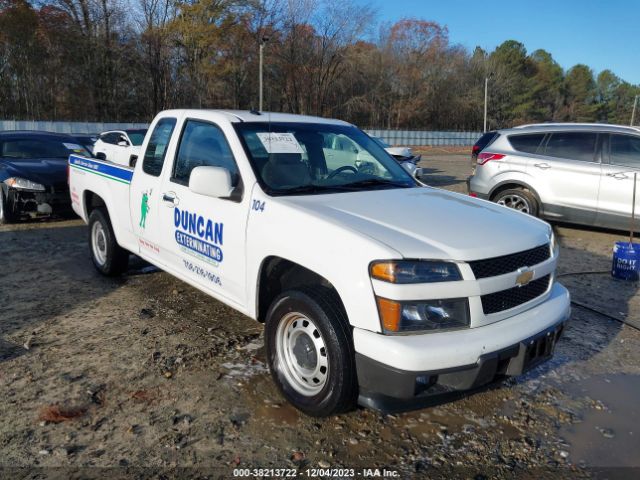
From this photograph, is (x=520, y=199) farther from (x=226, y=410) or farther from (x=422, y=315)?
(x=226, y=410)

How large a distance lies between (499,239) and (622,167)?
6201mm

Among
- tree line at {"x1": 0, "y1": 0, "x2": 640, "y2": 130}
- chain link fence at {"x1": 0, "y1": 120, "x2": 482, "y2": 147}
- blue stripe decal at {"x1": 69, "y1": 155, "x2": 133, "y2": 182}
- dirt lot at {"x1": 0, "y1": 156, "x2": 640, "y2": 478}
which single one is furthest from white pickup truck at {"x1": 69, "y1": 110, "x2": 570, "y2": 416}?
tree line at {"x1": 0, "y1": 0, "x2": 640, "y2": 130}

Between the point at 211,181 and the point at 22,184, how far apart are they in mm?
6360

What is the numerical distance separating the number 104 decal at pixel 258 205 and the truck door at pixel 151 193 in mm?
1249

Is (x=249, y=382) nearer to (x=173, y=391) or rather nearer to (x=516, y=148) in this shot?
(x=173, y=391)

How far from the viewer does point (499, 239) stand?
2.99 m

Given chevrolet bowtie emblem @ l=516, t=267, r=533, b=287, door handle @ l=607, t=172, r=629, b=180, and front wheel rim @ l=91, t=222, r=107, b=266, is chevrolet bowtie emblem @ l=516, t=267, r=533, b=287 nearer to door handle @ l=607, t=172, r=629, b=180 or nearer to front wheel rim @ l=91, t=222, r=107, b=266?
front wheel rim @ l=91, t=222, r=107, b=266

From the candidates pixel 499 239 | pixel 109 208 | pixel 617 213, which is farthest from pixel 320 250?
pixel 617 213

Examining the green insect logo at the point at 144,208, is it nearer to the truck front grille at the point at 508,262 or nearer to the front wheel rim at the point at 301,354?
the front wheel rim at the point at 301,354

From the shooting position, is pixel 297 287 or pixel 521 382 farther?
pixel 521 382

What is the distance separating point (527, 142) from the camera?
29.5ft

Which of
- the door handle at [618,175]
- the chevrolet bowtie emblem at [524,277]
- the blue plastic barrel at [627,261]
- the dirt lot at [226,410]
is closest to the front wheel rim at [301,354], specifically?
the dirt lot at [226,410]

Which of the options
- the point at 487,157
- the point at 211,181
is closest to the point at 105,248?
the point at 211,181

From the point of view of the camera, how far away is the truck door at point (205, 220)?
11.8ft
